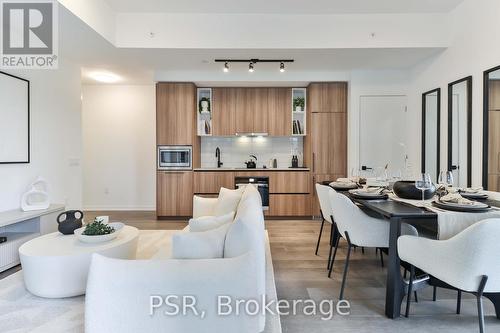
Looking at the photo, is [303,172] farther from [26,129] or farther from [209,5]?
[26,129]

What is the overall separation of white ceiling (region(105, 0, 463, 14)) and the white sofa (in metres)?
3.50

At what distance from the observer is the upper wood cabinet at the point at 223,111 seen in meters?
5.77

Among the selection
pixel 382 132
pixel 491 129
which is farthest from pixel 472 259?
pixel 382 132

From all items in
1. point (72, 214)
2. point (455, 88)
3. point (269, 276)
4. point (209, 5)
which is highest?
point (209, 5)

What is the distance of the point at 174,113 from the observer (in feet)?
17.8

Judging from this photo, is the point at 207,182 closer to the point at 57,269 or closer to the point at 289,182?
the point at 289,182

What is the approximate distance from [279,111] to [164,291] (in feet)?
16.0

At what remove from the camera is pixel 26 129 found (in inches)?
148

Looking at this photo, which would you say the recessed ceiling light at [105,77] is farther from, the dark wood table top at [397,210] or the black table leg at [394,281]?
the black table leg at [394,281]

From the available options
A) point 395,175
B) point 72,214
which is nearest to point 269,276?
point 395,175

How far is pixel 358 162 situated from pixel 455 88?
184 cm

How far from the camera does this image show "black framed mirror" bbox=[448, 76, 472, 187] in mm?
3730

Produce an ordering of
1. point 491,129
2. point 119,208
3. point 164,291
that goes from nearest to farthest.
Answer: point 164,291, point 491,129, point 119,208

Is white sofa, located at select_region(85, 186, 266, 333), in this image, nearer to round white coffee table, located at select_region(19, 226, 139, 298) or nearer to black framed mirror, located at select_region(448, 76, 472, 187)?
round white coffee table, located at select_region(19, 226, 139, 298)
